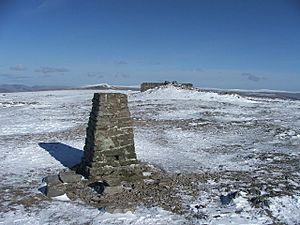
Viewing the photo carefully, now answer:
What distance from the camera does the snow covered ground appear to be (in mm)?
7012

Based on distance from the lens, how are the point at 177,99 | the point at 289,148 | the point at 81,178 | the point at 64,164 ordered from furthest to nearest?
the point at 177,99
the point at 289,148
the point at 64,164
the point at 81,178

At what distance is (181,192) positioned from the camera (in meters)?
8.37

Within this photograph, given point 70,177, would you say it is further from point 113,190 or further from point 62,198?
point 113,190

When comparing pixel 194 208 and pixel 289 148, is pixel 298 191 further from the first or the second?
pixel 289 148

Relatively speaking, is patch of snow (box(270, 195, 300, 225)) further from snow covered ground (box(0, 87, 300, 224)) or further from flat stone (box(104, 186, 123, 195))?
flat stone (box(104, 186, 123, 195))

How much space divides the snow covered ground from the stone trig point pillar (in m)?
1.30

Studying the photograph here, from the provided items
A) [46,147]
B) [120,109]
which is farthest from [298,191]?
[46,147]

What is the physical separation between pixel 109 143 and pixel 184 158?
3186 mm

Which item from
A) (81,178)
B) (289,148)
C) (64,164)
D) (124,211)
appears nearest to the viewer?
(124,211)

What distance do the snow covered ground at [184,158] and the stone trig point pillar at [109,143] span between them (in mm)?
1298

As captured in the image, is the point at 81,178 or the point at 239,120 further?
the point at 239,120

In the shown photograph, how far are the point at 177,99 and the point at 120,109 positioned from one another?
21.4 meters

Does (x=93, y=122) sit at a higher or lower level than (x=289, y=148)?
higher

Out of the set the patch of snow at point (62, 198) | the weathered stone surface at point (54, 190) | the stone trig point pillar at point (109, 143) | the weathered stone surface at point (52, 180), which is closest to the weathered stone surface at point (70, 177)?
the weathered stone surface at point (52, 180)
